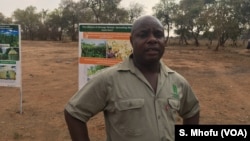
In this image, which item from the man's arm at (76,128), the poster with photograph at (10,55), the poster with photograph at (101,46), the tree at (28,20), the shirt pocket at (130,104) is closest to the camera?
the shirt pocket at (130,104)

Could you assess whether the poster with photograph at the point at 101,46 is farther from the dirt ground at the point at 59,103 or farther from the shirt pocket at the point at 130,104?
the shirt pocket at the point at 130,104

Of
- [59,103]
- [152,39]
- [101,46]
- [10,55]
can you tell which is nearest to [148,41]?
[152,39]

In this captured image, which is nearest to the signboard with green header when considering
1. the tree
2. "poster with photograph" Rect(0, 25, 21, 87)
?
"poster with photograph" Rect(0, 25, 21, 87)

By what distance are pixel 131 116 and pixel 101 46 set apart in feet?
13.4

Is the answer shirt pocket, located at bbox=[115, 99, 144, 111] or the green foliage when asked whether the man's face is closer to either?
shirt pocket, located at bbox=[115, 99, 144, 111]

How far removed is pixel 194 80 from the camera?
12148 mm

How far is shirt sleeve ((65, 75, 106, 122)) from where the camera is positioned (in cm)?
188

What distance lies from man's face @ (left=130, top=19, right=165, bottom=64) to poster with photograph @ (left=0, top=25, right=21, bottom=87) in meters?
5.19

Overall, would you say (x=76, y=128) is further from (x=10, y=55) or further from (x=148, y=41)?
(x=10, y=55)

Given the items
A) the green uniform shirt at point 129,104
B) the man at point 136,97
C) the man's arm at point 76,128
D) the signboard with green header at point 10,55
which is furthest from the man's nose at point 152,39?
the signboard with green header at point 10,55

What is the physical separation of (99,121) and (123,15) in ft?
121

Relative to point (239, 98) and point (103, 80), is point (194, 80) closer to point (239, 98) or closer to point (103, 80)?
point (239, 98)

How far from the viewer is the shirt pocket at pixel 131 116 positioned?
1829 mm

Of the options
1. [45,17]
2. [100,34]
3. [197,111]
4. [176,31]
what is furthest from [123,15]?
[197,111]
